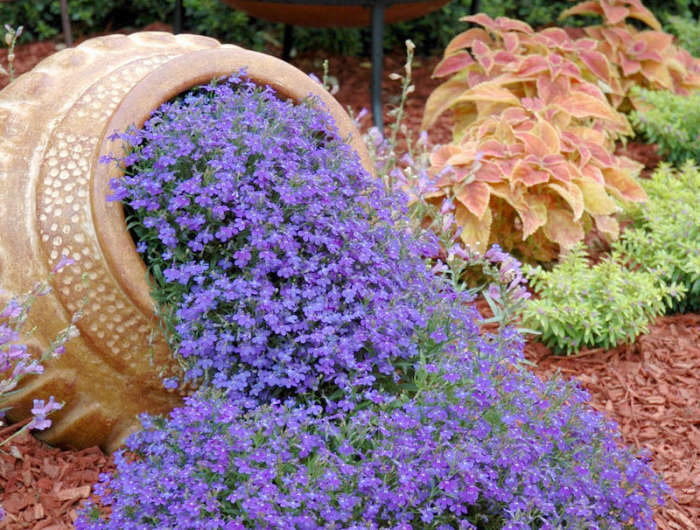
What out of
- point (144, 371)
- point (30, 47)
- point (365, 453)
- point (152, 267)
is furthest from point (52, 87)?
point (30, 47)

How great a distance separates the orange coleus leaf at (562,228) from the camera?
3326 millimetres

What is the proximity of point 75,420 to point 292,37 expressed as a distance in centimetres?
356

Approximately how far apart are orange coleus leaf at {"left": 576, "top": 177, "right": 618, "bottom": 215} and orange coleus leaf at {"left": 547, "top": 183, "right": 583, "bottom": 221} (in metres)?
0.07

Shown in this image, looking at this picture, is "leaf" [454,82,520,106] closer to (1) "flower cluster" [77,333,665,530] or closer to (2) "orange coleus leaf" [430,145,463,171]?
(2) "orange coleus leaf" [430,145,463,171]

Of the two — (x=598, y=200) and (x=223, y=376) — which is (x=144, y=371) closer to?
(x=223, y=376)

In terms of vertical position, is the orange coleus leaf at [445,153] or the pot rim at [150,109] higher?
the pot rim at [150,109]

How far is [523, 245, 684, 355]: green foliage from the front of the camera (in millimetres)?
2930

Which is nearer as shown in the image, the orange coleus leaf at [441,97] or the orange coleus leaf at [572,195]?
the orange coleus leaf at [572,195]

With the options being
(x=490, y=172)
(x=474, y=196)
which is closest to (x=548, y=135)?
(x=490, y=172)

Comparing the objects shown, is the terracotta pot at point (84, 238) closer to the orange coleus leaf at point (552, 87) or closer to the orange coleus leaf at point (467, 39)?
the orange coleus leaf at point (552, 87)

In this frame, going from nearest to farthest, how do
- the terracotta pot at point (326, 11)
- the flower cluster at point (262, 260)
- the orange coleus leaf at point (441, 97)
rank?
1. the flower cluster at point (262, 260)
2. the terracotta pot at point (326, 11)
3. the orange coleus leaf at point (441, 97)

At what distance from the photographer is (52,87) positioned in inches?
91.9

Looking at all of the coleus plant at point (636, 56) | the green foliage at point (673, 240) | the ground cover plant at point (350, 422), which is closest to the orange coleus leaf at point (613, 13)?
the coleus plant at point (636, 56)

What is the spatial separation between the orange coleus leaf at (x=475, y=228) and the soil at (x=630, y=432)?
1.43 feet
